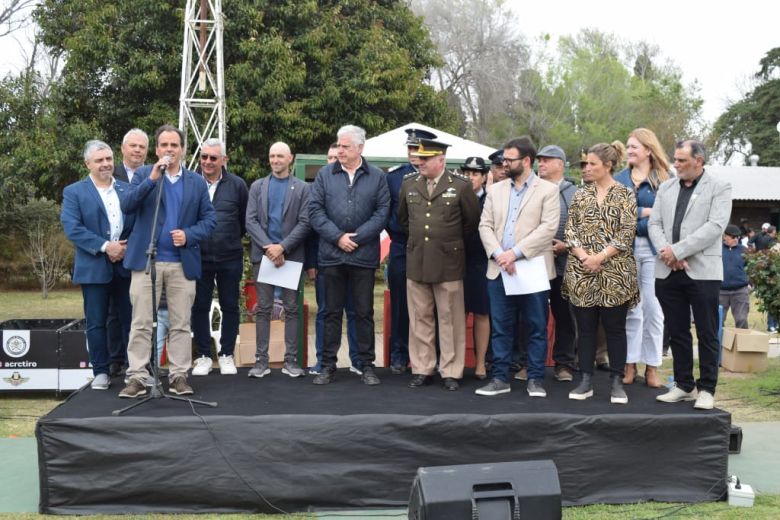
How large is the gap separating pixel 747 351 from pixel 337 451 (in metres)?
6.28

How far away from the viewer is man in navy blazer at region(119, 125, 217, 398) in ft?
16.1

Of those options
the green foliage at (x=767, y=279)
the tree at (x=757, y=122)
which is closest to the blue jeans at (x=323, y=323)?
the green foliage at (x=767, y=279)

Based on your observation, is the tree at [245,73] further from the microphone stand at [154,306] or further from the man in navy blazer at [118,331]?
the microphone stand at [154,306]

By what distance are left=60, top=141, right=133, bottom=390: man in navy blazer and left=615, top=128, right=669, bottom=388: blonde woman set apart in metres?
3.40

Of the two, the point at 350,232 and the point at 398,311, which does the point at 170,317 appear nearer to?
the point at 350,232

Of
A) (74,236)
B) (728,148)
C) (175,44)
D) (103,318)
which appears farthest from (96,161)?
(728,148)

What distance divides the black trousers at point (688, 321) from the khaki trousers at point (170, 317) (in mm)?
3011

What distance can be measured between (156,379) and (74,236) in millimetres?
1143

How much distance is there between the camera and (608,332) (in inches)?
197

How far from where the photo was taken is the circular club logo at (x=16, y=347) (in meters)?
7.12

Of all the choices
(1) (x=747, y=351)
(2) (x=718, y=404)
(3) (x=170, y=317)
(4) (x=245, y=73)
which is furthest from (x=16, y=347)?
(4) (x=245, y=73)

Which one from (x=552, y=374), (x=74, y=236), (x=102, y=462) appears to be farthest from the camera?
(x=552, y=374)

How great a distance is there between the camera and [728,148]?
44.7 meters

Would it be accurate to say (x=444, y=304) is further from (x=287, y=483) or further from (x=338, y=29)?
(x=338, y=29)
